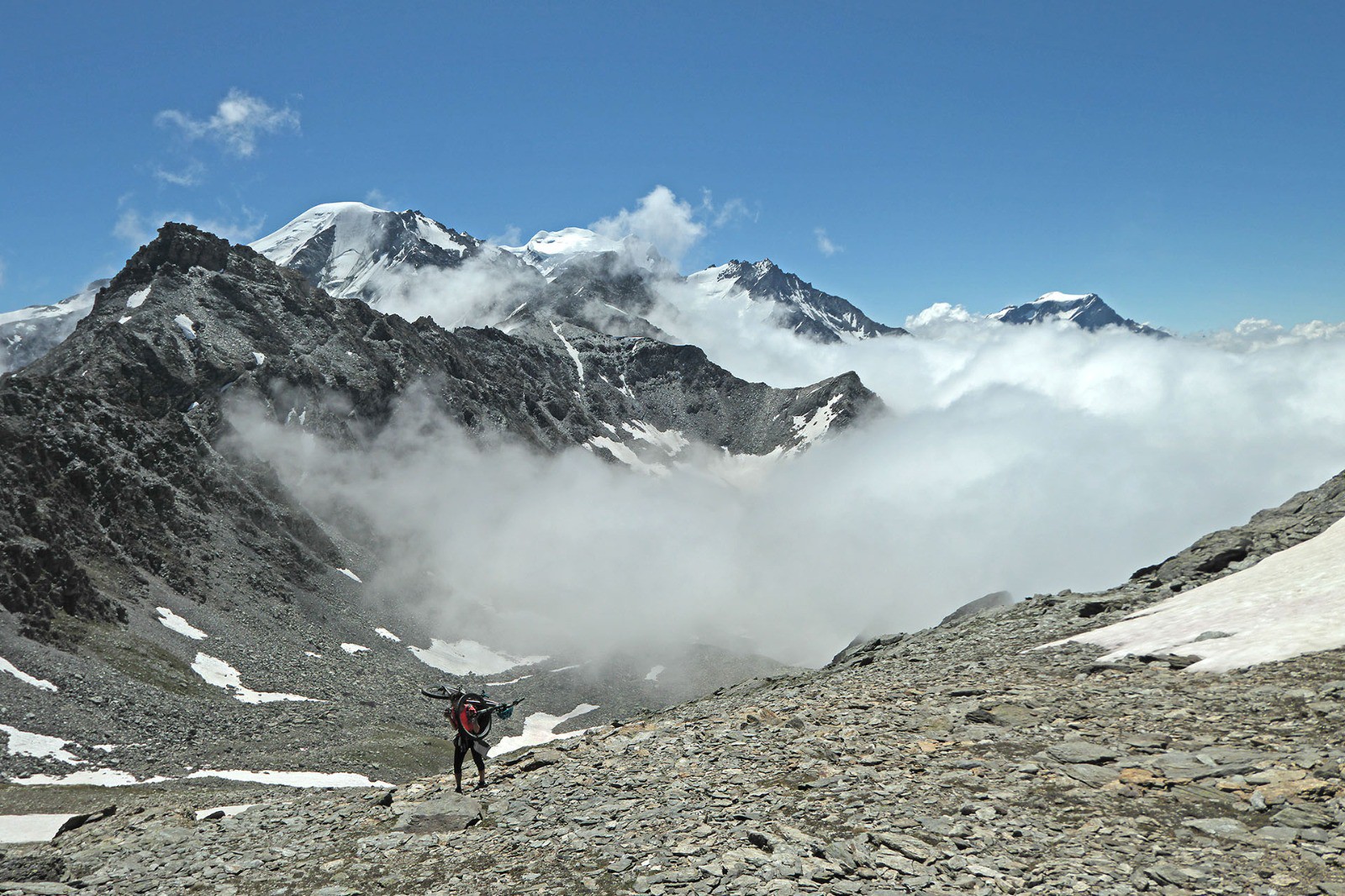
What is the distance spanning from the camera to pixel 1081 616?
33.0 meters

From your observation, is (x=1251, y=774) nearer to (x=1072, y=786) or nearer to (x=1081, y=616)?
(x=1072, y=786)

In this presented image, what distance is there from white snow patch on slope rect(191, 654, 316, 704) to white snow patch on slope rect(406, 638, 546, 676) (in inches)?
1699

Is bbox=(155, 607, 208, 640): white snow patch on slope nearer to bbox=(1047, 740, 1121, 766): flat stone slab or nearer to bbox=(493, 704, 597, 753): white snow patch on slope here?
bbox=(493, 704, 597, 753): white snow patch on slope

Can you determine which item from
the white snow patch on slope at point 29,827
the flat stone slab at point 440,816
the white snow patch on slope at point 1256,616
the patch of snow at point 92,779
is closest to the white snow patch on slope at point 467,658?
the patch of snow at point 92,779

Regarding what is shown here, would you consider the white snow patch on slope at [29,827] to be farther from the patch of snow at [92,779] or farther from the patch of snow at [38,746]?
the patch of snow at [38,746]

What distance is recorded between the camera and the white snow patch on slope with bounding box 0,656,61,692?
8725 centimetres

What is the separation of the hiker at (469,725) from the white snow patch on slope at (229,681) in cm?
10292

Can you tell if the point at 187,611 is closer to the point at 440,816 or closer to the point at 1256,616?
the point at 440,816

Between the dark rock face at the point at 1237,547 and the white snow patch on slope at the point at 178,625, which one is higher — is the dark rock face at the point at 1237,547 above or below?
below

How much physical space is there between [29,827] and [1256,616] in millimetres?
68534

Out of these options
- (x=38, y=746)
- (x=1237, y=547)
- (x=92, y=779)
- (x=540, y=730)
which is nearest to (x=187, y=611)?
(x=38, y=746)

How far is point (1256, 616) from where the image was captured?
25.7m

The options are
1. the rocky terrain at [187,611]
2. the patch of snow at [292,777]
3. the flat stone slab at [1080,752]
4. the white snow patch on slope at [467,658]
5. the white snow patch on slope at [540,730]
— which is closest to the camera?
the flat stone slab at [1080,752]

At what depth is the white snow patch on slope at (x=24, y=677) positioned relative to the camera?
87.2 metres
